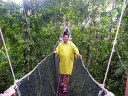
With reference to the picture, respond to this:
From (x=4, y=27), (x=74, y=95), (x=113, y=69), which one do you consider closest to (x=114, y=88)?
(x=113, y=69)

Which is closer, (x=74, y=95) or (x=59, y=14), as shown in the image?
(x=74, y=95)

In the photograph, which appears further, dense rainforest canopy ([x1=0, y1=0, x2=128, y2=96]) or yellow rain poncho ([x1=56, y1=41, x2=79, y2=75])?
dense rainforest canopy ([x1=0, y1=0, x2=128, y2=96])

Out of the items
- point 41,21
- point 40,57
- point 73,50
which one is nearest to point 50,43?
point 40,57

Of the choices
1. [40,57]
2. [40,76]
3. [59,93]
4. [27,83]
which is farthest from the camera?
[40,57]

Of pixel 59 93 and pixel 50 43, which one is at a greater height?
pixel 50 43

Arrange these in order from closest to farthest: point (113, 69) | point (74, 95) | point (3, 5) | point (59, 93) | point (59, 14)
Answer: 1. point (74, 95)
2. point (59, 93)
3. point (3, 5)
4. point (113, 69)
5. point (59, 14)

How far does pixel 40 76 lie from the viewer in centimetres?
125

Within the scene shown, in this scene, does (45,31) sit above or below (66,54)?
above

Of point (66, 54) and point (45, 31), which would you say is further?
point (45, 31)

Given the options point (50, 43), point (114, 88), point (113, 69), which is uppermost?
point (50, 43)

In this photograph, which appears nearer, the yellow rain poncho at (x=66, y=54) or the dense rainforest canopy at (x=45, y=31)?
the yellow rain poncho at (x=66, y=54)

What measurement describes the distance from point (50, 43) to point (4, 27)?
126 cm

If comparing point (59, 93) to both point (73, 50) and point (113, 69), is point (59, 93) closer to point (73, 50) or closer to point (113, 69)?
point (73, 50)

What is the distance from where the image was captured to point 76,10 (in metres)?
3.35
